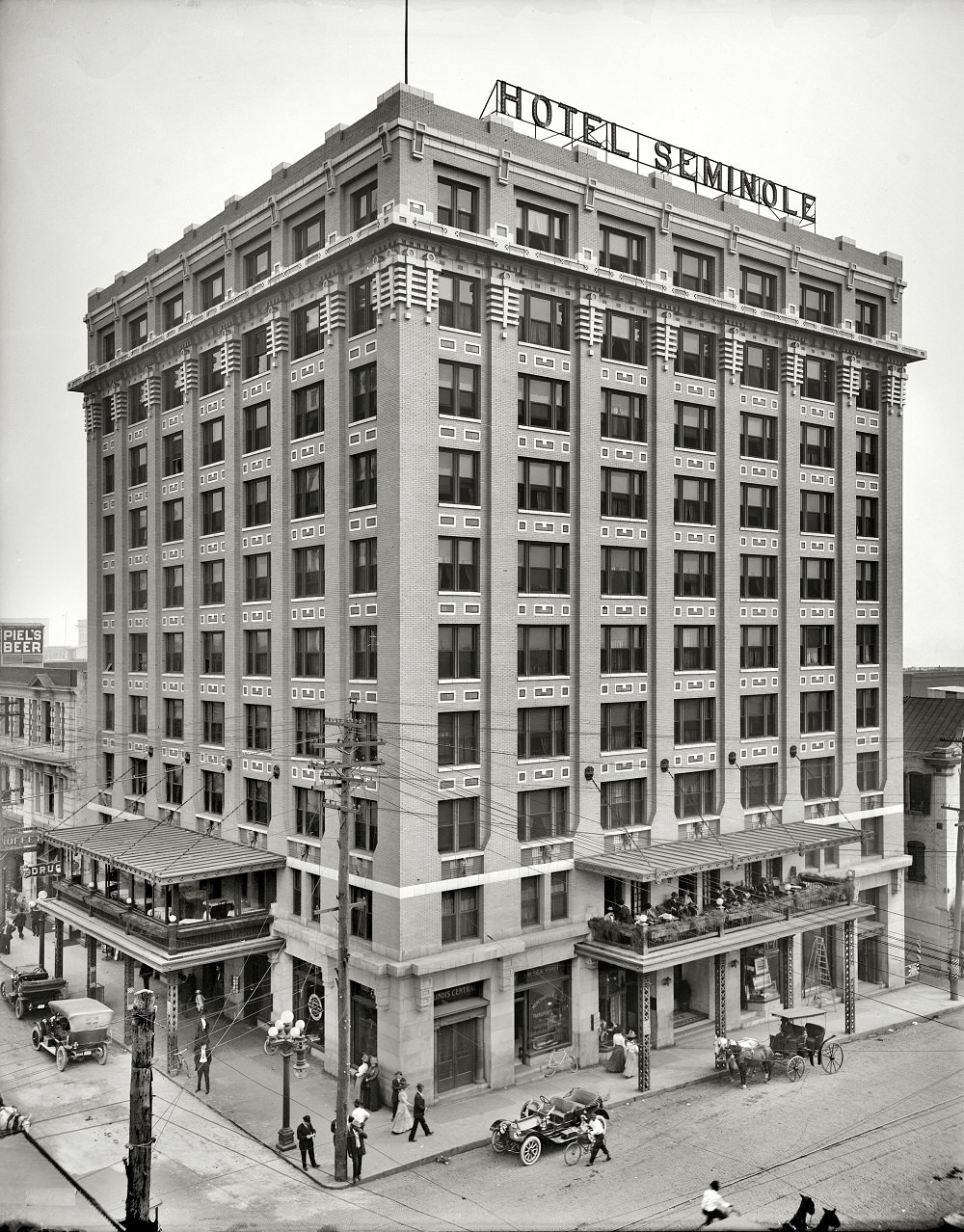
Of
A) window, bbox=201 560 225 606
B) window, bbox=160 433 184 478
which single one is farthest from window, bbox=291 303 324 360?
window, bbox=201 560 225 606

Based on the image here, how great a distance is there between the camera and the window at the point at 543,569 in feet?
129

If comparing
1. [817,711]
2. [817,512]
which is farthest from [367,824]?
[817,512]

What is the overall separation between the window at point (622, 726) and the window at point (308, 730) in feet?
34.9

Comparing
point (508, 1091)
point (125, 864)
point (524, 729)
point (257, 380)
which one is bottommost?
point (508, 1091)

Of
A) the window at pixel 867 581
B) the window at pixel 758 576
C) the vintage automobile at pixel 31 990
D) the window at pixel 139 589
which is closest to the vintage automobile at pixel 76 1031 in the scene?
the vintage automobile at pixel 31 990

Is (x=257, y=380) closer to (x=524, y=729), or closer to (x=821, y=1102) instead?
(x=524, y=729)

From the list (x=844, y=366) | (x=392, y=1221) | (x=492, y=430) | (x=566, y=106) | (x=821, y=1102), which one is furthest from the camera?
(x=844, y=366)

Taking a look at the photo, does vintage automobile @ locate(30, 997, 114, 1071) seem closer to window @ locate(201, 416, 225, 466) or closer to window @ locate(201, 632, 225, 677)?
window @ locate(201, 632, 225, 677)

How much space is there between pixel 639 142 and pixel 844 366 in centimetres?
1418

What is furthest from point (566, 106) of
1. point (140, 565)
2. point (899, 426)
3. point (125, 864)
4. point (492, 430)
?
point (125, 864)

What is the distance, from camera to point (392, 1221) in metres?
27.1

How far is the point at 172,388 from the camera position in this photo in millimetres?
50250

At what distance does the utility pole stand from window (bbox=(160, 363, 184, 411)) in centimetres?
3400

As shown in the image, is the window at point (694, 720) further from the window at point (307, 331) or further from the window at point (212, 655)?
the window at point (307, 331)
